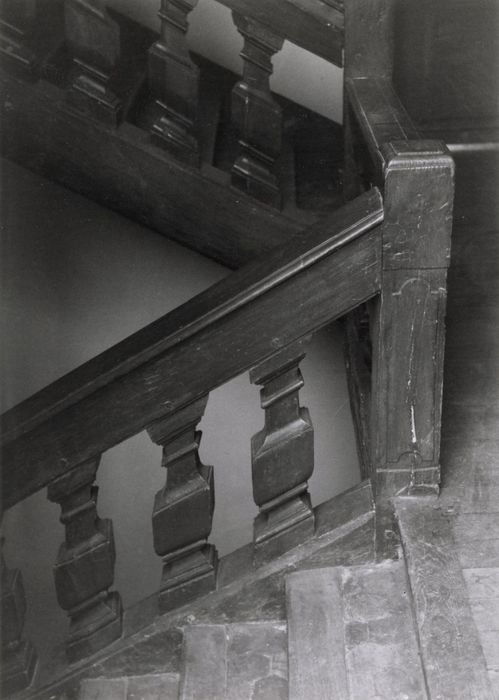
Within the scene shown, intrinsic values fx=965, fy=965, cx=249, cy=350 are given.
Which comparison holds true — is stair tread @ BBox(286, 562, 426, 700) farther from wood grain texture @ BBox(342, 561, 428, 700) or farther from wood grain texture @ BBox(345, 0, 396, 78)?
wood grain texture @ BBox(345, 0, 396, 78)

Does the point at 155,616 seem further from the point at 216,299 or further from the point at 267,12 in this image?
the point at 267,12

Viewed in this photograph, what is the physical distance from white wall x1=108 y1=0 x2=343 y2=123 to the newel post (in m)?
2.13

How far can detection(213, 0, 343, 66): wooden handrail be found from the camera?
2.66 meters

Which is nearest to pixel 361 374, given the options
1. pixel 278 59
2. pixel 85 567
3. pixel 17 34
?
pixel 85 567

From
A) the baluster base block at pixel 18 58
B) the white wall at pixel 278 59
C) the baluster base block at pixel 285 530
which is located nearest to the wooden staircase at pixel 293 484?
the baluster base block at pixel 285 530

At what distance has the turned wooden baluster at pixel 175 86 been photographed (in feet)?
9.47

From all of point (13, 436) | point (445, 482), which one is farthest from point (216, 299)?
point (445, 482)

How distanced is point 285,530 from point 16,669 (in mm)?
717

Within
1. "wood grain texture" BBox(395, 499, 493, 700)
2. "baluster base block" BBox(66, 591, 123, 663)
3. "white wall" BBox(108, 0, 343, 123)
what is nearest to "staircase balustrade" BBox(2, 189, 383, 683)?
"baluster base block" BBox(66, 591, 123, 663)

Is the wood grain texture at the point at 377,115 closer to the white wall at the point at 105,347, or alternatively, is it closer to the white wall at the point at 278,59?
the white wall at the point at 105,347

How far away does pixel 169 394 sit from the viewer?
6.79 ft

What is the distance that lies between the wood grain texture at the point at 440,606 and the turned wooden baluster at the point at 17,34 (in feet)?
5.67

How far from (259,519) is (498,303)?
3.66ft

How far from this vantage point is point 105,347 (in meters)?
3.76
